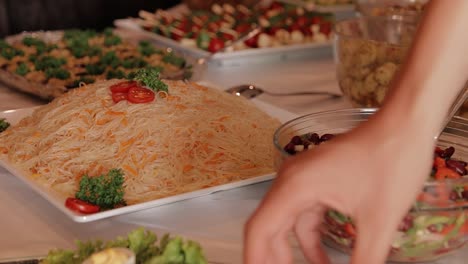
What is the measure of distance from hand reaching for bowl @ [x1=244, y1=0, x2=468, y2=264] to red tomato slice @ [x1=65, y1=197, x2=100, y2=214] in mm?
460

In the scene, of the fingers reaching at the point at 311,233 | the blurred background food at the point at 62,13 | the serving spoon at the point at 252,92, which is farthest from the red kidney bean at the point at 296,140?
the blurred background food at the point at 62,13

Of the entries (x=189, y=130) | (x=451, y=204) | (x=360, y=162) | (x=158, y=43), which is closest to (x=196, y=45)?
(x=158, y=43)

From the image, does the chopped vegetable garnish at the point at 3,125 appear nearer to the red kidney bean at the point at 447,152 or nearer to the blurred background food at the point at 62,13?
the red kidney bean at the point at 447,152

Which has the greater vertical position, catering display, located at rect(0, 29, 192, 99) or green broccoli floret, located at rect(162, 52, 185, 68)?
green broccoli floret, located at rect(162, 52, 185, 68)

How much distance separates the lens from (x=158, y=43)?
2.72 m

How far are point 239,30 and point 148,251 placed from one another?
6.02ft

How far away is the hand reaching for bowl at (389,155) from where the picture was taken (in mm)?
817

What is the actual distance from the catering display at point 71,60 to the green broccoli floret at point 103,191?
65 cm

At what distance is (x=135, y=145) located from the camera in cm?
141

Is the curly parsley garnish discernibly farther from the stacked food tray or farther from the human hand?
the stacked food tray

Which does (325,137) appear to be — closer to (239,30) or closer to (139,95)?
(139,95)

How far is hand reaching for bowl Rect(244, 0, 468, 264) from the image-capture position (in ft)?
2.68

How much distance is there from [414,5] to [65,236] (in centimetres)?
148

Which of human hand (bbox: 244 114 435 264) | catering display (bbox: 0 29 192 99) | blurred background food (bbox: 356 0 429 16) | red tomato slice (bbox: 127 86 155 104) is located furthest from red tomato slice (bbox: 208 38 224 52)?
human hand (bbox: 244 114 435 264)
